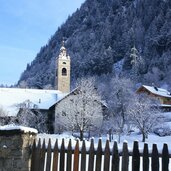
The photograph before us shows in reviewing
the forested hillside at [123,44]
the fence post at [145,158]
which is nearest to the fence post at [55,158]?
the fence post at [145,158]

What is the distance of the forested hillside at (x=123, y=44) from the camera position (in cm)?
13438

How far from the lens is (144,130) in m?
54.4

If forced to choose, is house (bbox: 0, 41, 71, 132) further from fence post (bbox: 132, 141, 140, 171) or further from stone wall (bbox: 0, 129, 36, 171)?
fence post (bbox: 132, 141, 140, 171)

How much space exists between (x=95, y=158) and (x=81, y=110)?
4778 centimetres

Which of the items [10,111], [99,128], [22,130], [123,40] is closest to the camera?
[22,130]

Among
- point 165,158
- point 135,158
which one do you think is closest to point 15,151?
point 135,158

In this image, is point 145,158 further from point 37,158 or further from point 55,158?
point 37,158

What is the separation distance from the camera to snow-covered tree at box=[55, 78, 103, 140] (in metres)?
55.4

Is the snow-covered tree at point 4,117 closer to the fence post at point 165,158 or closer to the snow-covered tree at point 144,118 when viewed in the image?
the snow-covered tree at point 144,118

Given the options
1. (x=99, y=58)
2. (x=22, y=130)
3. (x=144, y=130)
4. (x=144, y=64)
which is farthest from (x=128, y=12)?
(x=22, y=130)

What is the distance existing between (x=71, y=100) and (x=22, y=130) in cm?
5552

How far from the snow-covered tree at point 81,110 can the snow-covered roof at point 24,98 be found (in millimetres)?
3370

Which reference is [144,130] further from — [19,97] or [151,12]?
[151,12]

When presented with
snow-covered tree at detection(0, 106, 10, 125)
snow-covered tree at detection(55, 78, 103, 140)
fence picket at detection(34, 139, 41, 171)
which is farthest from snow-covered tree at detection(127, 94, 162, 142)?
fence picket at detection(34, 139, 41, 171)
